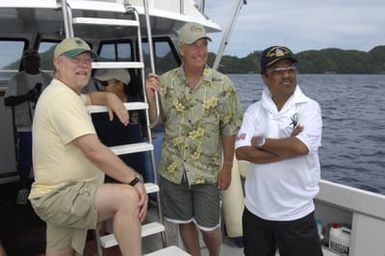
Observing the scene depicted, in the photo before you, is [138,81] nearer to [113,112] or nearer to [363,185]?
[113,112]

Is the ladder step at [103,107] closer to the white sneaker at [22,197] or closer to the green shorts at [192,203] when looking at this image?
the green shorts at [192,203]

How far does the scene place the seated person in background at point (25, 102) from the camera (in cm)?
481

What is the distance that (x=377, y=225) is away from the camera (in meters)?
2.95

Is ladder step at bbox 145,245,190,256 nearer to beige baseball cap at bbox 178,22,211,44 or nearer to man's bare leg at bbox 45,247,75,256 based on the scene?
man's bare leg at bbox 45,247,75,256

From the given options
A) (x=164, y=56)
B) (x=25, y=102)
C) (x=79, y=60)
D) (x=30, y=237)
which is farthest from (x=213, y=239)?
(x=25, y=102)

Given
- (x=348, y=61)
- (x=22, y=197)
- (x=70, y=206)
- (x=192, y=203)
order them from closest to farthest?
1. (x=70, y=206)
2. (x=192, y=203)
3. (x=22, y=197)
4. (x=348, y=61)

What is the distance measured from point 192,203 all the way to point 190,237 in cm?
26

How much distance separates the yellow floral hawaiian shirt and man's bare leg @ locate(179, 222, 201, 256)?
1.30 ft

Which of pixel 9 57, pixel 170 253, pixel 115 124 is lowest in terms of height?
pixel 170 253

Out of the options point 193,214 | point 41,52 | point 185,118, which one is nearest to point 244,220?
point 193,214

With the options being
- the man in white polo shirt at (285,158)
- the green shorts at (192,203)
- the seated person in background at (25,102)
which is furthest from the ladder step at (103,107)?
the seated person in background at (25,102)

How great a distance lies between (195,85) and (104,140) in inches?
33.0

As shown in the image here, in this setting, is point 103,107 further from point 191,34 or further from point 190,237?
point 190,237

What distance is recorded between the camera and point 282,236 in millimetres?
2486
